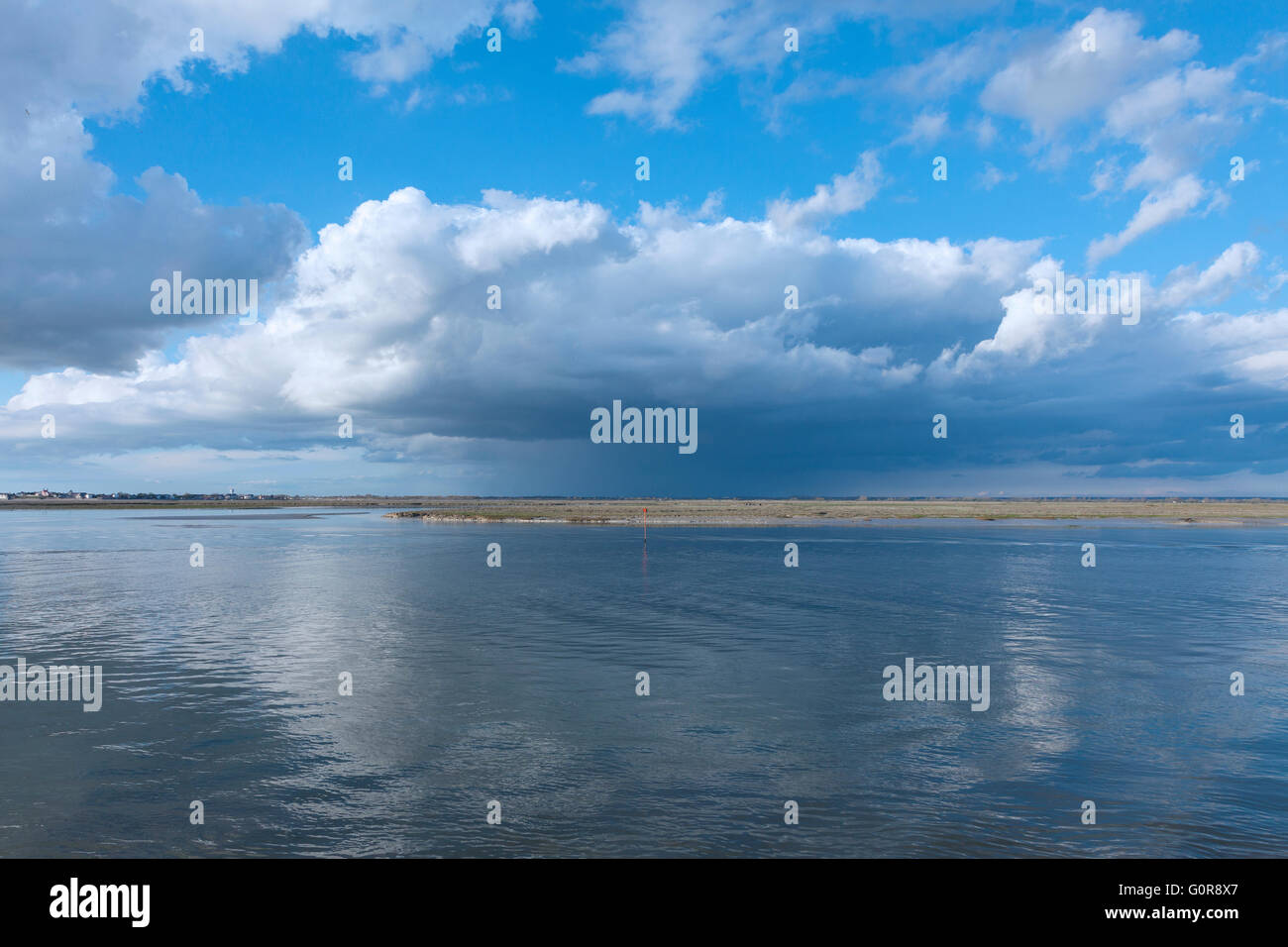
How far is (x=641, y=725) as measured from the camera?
62.6 ft

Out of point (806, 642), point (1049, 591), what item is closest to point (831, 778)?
point (806, 642)

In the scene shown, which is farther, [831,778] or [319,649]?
[319,649]

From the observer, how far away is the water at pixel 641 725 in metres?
13.1

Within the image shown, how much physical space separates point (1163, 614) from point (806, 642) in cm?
1997

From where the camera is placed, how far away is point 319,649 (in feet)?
93.6

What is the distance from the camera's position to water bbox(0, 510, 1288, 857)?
13.1 m

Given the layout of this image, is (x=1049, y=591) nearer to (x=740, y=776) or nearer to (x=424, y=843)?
(x=740, y=776)

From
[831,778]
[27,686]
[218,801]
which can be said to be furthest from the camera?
[27,686]
